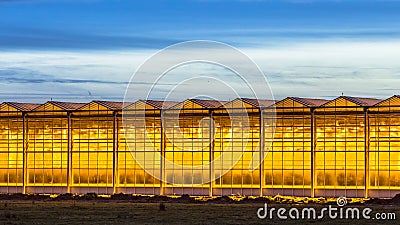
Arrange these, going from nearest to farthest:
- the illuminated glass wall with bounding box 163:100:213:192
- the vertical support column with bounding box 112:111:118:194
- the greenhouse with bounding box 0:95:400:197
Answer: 1. the greenhouse with bounding box 0:95:400:197
2. the illuminated glass wall with bounding box 163:100:213:192
3. the vertical support column with bounding box 112:111:118:194

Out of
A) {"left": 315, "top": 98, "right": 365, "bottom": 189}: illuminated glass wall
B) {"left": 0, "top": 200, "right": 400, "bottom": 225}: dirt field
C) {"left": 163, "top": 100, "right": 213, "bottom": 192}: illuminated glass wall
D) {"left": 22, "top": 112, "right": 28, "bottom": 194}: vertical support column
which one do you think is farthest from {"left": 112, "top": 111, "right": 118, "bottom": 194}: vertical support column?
{"left": 315, "top": 98, "right": 365, "bottom": 189}: illuminated glass wall

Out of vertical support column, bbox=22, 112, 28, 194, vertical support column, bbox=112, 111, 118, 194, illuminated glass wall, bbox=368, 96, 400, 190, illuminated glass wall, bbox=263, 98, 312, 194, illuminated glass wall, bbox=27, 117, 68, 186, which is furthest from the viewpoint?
vertical support column, bbox=22, 112, 28, 194

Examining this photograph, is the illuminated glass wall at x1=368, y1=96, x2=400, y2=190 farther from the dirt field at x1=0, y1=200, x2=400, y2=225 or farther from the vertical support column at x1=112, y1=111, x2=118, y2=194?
the vertical support column at x1=112, y1=111, x2=118, y2=194

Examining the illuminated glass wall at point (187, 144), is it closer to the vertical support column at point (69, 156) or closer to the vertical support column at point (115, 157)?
the vertical support column at point (115, 157)

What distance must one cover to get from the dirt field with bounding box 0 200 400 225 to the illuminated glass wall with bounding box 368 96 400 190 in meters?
11.4

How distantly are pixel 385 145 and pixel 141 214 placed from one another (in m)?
26.8

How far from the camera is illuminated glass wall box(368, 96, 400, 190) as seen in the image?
3198 inches

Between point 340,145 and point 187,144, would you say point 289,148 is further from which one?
point 187,144

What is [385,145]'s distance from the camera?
81688mm

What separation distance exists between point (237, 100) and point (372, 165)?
11830 millimetres

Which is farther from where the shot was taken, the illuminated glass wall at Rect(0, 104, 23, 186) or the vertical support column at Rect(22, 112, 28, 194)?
the illuminated glass wall at Rect(0, 104, 23, 186)

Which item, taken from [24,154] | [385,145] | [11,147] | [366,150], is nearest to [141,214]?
[366,150]

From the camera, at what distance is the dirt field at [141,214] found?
55.6m

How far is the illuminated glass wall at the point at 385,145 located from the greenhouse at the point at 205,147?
7 cm
